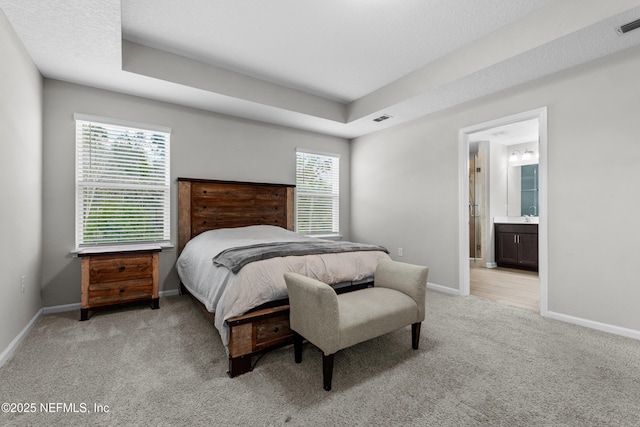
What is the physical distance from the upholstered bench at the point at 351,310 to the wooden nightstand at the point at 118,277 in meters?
1.92

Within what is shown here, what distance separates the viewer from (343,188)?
5.38 metres

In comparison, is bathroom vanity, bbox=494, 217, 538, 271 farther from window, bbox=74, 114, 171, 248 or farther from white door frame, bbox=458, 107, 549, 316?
window, bbox=74, 114, 171, 248

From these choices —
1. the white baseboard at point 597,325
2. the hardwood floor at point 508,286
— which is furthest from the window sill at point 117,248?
the white baseboard at point 597,325

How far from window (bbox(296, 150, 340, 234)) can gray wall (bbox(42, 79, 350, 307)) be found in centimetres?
18

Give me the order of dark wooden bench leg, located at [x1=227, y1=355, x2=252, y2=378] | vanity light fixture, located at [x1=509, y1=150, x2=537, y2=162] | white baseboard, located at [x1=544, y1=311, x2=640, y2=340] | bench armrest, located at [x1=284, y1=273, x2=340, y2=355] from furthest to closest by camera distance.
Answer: vanity light fixture, located at [x1=509, y1=150, x2=537, y2=162] → white baseboard, located at [x1=544, y1=311, x2=640, y2=340] → dark wooden bench leg, located at [x1=227, y1=355, x2=252, y2=378] → bench armrest, located at [x1=284, y1=273, x2=340, y2=355]

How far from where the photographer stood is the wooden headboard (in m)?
3.73

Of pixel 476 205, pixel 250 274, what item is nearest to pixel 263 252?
pixel 250 274

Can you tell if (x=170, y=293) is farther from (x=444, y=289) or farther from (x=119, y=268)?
(x=444, y=289)

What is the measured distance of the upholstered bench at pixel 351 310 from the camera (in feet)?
5.46

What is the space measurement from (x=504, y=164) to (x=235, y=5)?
233 inches

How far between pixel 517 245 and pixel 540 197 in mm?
2783

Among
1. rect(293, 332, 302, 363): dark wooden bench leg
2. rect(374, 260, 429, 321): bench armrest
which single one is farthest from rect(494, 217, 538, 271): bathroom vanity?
rect(293, 332, 302, 363): dark wooden bench leg

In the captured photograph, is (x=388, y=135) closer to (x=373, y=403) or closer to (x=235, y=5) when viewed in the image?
(x=235, y=5)

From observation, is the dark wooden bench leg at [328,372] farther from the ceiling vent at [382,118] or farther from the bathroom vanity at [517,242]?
the bathroom vanity at [517,242]
